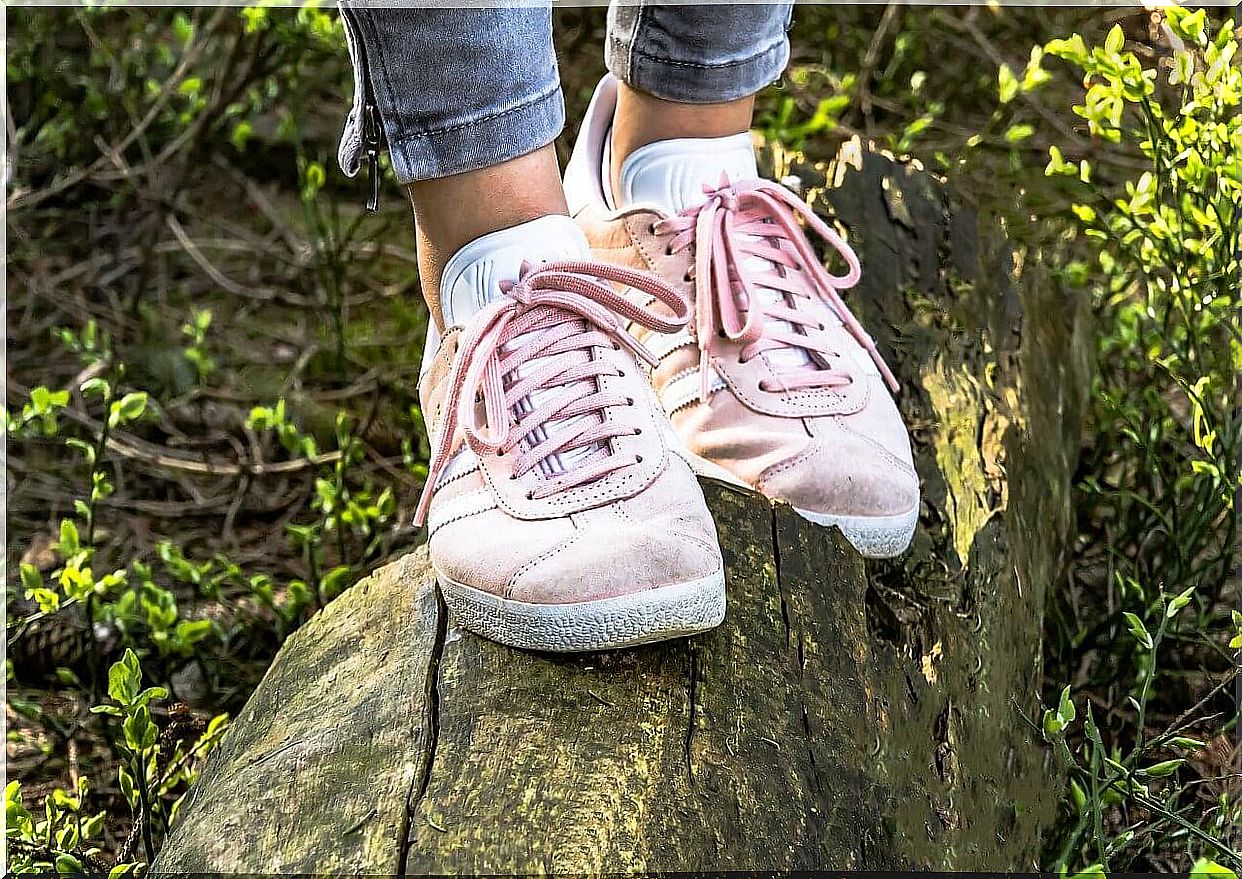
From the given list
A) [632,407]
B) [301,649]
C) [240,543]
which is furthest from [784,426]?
[240,543]

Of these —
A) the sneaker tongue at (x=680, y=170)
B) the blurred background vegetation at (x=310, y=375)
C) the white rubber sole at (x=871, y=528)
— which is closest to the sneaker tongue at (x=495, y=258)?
the sneaker tongue at (x=680, y=170)

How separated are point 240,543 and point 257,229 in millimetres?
1097

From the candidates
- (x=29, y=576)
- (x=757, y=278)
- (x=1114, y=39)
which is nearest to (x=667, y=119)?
(x=757, y=278)

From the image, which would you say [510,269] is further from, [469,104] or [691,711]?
[691,711]

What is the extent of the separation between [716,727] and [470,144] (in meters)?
0.55

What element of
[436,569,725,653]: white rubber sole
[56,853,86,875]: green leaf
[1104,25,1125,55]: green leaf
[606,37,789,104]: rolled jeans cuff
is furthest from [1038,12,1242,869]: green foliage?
[56,853,86,875]: green leaf

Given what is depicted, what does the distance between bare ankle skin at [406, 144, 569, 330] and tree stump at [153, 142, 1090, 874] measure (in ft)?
1.05

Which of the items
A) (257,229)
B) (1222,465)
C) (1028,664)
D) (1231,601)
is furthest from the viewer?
(257,229)

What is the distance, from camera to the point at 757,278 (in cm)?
133

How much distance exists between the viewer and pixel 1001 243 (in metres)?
1.85

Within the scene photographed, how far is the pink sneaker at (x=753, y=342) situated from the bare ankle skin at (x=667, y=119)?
0.05 feet

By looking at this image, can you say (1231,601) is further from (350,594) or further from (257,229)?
(257,229)

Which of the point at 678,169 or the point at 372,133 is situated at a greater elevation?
the point at 372,133

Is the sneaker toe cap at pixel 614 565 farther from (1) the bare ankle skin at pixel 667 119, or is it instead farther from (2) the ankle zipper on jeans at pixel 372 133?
(1) the bare ankle skin at pixel 667 119
